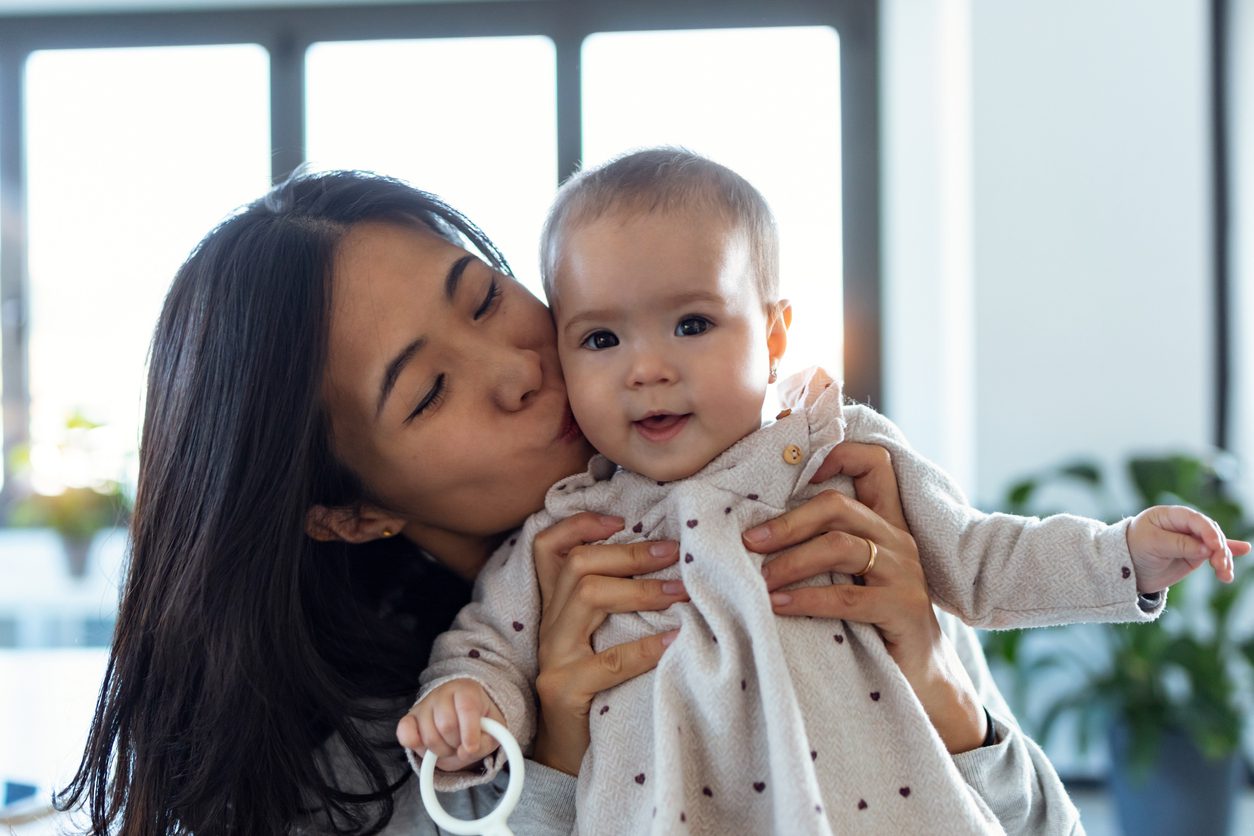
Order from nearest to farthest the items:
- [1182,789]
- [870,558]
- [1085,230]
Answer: [870,558] → [1182,789] → [1085,230]

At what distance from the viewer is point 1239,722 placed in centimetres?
268

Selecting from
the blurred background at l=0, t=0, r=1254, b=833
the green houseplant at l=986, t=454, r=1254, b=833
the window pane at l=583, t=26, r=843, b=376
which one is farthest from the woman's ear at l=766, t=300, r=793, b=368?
the window pane at l=583, t=26, r=843, b=376

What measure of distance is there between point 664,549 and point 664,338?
0.67 ft

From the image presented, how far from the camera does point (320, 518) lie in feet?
3.70

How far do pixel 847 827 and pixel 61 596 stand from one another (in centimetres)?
379

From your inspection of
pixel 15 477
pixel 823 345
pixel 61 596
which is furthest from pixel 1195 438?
pixel 15 477

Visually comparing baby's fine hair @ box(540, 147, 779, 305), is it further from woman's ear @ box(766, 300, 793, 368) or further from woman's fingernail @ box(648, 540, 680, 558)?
woman's fingernail @ box(648, 540, 680, 558)

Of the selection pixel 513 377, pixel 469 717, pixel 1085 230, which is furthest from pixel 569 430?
pixel 1085 230

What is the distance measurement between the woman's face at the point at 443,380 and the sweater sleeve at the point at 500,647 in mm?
67

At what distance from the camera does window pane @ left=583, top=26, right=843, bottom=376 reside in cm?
363

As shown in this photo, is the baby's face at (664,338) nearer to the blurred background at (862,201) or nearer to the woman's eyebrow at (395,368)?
the woman's eyebrow at (395,368)

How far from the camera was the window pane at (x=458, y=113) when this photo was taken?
3732 millimetres

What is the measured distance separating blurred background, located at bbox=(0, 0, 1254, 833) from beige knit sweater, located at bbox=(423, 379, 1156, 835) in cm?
177

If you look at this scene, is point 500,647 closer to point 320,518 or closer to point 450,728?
point 450,728
